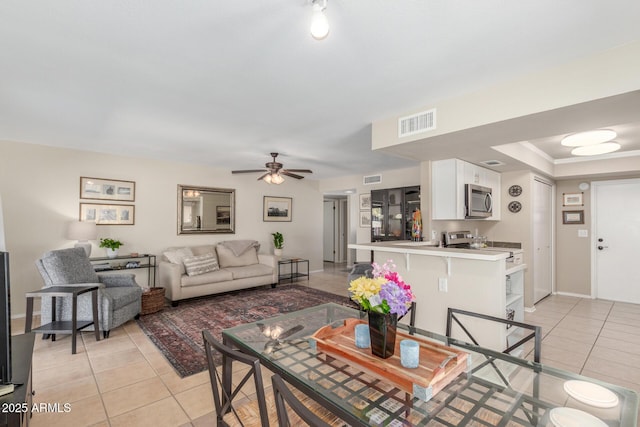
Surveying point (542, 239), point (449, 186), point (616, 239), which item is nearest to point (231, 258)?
point (449, 186)

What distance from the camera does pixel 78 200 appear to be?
4.44 metres

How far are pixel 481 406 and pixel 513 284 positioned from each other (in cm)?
227

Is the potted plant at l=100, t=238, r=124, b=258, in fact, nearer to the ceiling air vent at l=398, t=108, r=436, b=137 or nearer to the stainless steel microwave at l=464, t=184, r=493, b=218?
the ceiling air vent at l=398, t=108, r=436, b=137

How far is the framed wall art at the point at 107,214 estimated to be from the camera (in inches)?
177

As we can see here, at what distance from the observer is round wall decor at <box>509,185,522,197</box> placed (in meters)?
4.65

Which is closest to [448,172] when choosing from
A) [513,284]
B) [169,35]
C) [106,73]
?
[513,284]

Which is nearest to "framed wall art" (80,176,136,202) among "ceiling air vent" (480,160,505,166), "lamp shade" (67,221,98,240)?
"lamp shade" (67,221,98,240)

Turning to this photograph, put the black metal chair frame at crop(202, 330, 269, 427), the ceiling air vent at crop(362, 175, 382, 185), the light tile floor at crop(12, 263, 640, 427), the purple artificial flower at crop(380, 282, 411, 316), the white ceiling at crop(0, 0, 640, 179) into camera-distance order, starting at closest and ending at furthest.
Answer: the black metal chair frame at crop(202, 330, 269, 427)
the purple artificial flower at crop(380, 282, 411, 316)
the white ceiling at crop(0, 0, 640, 179)
the light tile floor at crop(12, 263, 640, 427)
the ceiling air vent at crop(362, 175, 382, 185)

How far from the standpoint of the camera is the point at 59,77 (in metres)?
2.22

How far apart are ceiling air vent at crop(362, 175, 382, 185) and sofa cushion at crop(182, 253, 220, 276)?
3.57 metres

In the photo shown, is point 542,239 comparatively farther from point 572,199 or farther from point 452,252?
point 452,252

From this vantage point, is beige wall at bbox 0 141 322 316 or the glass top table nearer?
the glass top table

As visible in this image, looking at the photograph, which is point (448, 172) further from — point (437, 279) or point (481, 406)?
point (481, 406)

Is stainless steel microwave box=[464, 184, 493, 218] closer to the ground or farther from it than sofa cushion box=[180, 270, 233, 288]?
farther from it
